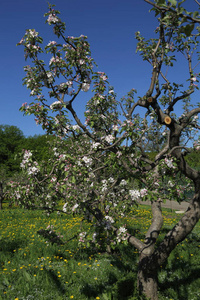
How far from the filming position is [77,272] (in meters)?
5.21

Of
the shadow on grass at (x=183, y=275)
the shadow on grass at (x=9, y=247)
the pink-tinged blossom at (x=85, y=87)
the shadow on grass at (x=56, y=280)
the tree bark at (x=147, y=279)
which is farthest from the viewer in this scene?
the shadow on grass at (x=9, y=247)

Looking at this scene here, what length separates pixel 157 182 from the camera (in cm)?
388

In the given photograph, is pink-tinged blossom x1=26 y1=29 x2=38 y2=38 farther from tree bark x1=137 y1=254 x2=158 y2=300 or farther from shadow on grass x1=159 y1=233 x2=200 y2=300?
shadow on grass x1=159 y1=233 x2=200 y2=300

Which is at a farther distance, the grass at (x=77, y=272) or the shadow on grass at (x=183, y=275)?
the shadow on grass at (x=183, y=275)

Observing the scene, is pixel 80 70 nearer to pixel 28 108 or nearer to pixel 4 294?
pixel 28 108

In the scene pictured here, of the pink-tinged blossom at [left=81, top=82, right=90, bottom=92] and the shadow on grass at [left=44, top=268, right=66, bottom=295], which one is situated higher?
the pink-tinged blossom at [left=81, top=82, right=90, bottom=92]

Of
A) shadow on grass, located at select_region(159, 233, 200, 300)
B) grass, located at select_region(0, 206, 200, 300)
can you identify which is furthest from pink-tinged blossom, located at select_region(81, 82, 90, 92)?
shadow on grass, located at select_region(159, 233, 200, 300)

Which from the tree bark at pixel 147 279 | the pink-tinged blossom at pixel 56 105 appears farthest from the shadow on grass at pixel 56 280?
the pink-tinged blossom at pixel 56 105

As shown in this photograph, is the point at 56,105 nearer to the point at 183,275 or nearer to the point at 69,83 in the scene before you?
the point at 69,83

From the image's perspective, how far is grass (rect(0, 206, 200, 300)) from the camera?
4.44m

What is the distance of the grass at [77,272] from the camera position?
4441mm

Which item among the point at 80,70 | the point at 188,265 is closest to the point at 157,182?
the point at 80,70

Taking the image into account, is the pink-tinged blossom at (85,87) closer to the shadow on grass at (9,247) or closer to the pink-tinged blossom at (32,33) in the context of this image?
the pink-tinged blossom at (32,33)

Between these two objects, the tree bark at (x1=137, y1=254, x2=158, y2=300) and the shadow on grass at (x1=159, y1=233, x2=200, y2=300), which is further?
the shadow on grass at (x1=159, y1=233, x2=200, y2=300)
